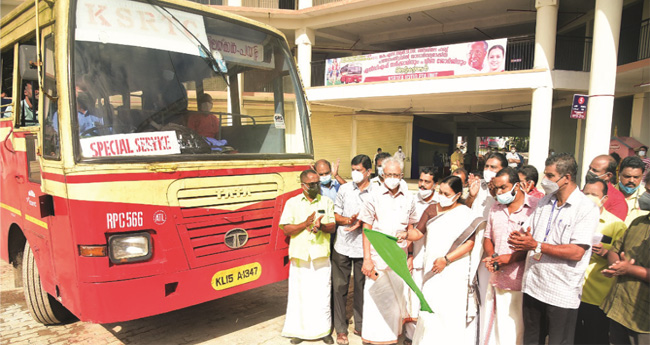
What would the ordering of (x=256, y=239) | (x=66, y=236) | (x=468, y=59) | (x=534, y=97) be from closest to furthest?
(x=66, y=236), (x=256, y=239), (x=534, y=97), (x=468, y=59)

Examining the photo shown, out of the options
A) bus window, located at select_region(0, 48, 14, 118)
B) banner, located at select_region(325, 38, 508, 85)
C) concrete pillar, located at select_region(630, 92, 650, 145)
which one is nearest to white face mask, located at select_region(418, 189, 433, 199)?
bus window, located at select_region(0, 48, 14, 118)

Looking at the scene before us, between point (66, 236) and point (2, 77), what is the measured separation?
267 cm

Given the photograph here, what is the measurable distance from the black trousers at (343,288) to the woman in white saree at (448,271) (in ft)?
2.69

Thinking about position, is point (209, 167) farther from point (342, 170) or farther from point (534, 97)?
point (342, 170)

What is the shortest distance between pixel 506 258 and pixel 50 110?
12.9 feet

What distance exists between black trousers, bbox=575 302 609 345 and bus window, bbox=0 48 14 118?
580cm

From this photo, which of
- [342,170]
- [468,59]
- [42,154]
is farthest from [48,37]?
[342,170]

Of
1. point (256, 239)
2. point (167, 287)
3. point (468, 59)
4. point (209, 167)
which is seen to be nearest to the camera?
point (167, 287)

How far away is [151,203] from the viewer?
3.13 meters

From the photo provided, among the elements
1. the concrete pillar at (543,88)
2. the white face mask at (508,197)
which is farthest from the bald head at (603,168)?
the concrete pillar at (543,88)

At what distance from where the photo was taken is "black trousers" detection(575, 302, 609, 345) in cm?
312

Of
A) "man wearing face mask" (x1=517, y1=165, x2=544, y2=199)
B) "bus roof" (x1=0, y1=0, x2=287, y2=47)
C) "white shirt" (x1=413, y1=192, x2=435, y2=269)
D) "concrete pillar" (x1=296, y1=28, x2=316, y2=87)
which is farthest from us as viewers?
"concrete pillar" (x1=296, y1=28, x2=316, y2=87)

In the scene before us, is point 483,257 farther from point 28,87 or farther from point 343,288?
point 28,87

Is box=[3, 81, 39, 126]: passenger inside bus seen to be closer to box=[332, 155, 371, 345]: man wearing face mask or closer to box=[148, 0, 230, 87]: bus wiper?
box=[148, 0, 230, 87]: bus wiper
